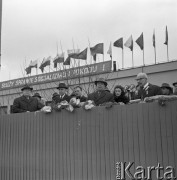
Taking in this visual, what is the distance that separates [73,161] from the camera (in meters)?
7.50

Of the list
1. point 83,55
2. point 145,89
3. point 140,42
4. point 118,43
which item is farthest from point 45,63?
point 145,89

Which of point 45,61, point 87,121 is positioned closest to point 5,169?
point 87,121

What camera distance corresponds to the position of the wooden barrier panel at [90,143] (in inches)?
241

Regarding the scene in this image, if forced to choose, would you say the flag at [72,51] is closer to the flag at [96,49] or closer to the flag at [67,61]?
the flag at [67,61]

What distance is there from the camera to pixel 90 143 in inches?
285

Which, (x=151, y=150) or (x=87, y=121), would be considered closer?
(x=151, y=150)

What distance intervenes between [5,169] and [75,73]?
1459cm

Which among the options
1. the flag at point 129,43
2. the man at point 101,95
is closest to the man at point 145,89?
the man at point 101,95

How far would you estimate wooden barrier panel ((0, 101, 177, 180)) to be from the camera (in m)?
6.12

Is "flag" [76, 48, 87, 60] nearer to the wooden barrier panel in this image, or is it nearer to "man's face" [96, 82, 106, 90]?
the wooden barrier panel

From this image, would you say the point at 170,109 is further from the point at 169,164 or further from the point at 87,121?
the point at 87,121

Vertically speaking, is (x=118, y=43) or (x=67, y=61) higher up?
(x=118, y=43)

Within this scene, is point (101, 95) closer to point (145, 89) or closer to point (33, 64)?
point (145, 89)

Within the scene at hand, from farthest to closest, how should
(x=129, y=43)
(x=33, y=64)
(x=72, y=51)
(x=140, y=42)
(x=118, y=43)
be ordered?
(x=33, y=64), (x=129, y=43), (x=118, y=43), (x=140, y=42), (x=72, y=51)
